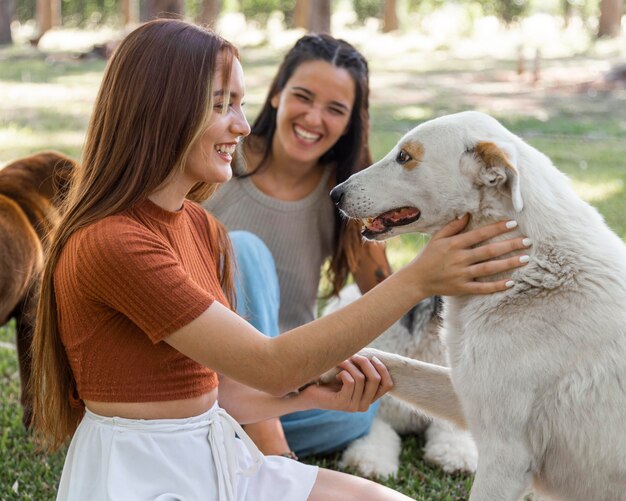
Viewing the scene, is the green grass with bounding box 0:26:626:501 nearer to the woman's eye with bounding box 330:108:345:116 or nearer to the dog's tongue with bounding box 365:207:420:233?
the dog's tongue with bounding box 365:207:420:233

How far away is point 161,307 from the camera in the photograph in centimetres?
209

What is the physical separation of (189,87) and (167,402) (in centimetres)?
82

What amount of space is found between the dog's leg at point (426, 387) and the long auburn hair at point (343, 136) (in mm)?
1187

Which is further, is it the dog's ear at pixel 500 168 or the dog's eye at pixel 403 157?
the dog's eye at pixel 403 157

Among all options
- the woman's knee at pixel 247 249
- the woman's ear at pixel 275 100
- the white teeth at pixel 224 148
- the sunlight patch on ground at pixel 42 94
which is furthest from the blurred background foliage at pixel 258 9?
the white teeth at pixel 224 148

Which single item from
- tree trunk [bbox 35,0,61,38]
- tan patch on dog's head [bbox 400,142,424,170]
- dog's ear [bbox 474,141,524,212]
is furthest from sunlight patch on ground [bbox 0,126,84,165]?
tree trunk [bbox 35,0,61,38]

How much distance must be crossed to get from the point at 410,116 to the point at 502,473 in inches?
412

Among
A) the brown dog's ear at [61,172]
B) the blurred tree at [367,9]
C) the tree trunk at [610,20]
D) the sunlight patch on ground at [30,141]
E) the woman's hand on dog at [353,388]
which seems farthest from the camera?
the blurred tree at [367,9]

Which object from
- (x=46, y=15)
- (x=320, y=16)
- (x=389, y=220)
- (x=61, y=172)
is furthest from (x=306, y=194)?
(x=46, y=15)

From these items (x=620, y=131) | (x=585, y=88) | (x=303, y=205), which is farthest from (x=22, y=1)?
(x=303, y=205)

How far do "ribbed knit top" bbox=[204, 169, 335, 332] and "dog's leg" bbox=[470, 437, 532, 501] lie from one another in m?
1.80

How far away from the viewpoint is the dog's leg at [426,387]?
261cm

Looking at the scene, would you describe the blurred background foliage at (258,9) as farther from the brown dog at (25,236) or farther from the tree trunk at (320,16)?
the brown dog at (25,236)

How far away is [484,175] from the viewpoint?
231 centimetres
